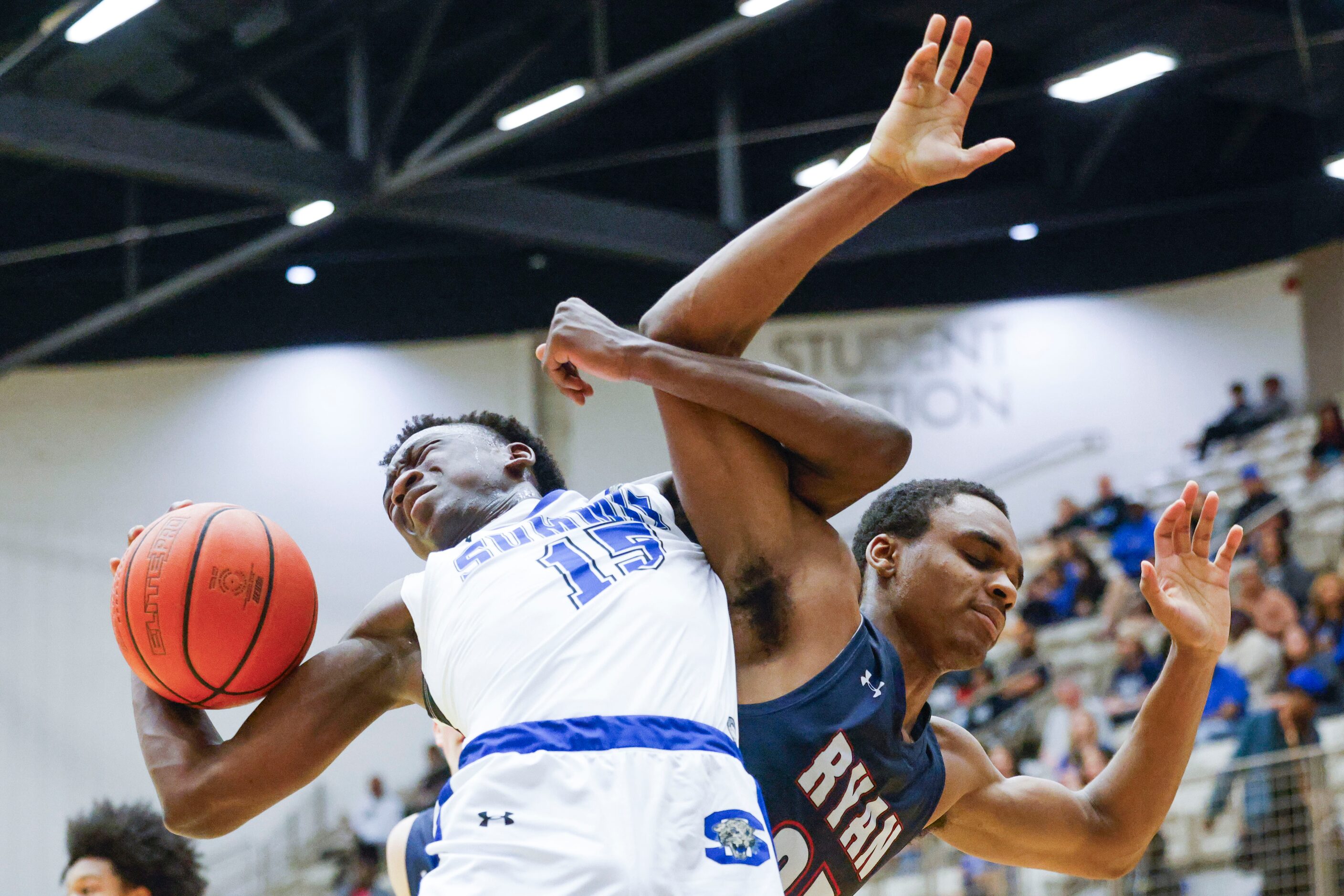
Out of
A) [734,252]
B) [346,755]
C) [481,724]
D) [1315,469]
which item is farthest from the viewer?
[346,755]

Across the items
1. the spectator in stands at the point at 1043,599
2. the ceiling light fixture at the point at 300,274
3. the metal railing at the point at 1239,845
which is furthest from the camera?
the ceiling light fixture at the point at 300,274

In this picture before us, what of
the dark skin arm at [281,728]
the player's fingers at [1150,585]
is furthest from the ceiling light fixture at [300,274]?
the player's fingers at [1150,585]

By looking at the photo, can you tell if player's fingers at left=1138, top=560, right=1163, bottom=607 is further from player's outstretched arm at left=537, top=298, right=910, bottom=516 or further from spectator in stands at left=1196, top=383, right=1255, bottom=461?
spectator in stands at left=1196, top=383, right=1255, bottom=461

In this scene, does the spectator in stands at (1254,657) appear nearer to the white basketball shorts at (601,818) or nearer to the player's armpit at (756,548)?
the player's armpit at (756,548)

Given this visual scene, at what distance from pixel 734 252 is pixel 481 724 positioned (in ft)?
3.00

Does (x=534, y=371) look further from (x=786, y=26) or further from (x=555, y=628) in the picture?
(x=555, y=628)

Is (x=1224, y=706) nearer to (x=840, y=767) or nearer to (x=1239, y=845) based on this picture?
(x=1239, y=845)

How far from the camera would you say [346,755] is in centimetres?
1416

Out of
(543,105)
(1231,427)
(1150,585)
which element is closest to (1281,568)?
(1231,427)

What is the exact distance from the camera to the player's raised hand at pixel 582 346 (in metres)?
2.43

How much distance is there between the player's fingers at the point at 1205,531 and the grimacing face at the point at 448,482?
60.2 inches

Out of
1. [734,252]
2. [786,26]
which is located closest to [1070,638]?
[786,26]

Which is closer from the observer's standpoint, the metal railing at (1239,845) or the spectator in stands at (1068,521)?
the metal railing at (1239,845)

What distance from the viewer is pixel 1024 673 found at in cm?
1080
